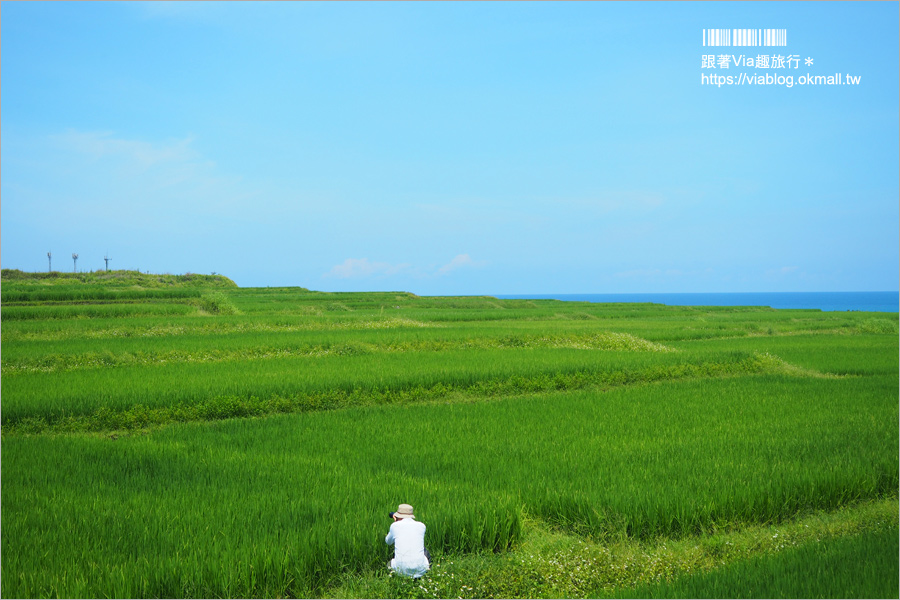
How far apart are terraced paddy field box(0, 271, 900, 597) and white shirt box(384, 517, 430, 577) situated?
164mm

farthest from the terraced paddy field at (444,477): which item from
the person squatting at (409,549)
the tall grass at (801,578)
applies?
the person squatting at (409,549)

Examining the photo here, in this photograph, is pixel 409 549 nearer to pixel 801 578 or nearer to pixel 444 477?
pixel 444 477

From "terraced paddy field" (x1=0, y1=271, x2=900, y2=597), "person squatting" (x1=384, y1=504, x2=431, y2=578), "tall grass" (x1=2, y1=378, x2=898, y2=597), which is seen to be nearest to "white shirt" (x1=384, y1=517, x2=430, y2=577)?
"person squatting" (x1=384, y1=504, x2=431, y2=578)

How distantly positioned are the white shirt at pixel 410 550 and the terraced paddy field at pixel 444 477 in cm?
16

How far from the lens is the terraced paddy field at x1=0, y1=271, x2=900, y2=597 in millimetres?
4668

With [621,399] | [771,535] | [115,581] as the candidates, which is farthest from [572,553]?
[621,399]

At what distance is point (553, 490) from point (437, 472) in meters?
1.48

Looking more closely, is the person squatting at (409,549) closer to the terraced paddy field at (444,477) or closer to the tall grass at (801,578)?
the terraced paddy field at (444,477)

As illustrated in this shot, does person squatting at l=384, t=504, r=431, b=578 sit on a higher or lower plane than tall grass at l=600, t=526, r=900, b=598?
higher

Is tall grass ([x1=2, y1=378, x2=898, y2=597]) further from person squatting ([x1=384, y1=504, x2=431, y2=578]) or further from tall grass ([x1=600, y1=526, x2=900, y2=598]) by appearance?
tall grass ([x1=600, y1=526, x2=900, y2=598])

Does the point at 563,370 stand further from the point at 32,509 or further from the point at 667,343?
the point at 32,509

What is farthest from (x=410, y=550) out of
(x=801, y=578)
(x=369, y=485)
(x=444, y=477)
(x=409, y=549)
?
(x=801, y=578)

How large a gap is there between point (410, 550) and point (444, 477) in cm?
226

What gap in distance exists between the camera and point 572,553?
17.2 ft
